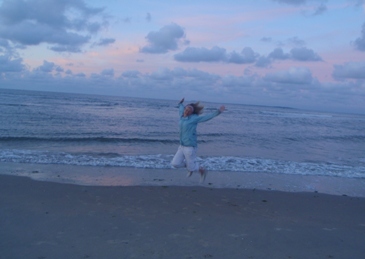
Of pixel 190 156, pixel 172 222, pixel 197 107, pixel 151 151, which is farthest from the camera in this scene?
pixel 151 151

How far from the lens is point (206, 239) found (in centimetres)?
616

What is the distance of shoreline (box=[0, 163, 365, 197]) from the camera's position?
11195 millimetres

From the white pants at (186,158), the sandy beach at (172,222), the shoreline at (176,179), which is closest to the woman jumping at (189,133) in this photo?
the white pants at (186,158)

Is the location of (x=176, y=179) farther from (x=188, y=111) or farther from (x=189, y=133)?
(x=188, y=111)

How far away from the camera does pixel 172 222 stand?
7129mm

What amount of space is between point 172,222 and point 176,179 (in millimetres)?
4813

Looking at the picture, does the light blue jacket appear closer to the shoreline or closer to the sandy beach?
the sandy beach

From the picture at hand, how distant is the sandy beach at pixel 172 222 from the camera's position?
18.5ft

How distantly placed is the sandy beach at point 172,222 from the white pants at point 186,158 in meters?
1.11

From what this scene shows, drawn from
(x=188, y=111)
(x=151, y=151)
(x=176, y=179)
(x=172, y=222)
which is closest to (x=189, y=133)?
(x=188, y=111)

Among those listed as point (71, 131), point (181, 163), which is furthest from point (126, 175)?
point (71, 131)

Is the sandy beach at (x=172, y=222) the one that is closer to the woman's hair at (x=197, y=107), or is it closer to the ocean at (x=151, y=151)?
the woman's hair at (x=197, y=107)

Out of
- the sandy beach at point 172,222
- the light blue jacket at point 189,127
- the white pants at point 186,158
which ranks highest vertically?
the light blue jacket at point 189,127

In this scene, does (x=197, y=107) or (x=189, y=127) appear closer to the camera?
(x=189, y=127)
